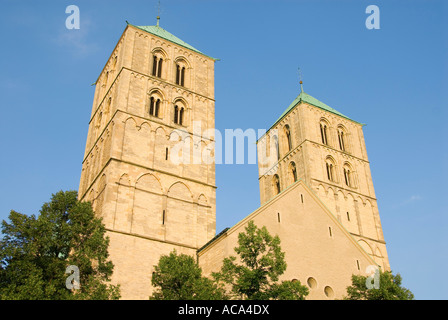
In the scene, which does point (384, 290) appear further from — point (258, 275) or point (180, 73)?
point (180, 73)

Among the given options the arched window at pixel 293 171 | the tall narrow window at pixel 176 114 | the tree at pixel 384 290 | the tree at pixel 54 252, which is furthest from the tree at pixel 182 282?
the arched window at pixel 293 171

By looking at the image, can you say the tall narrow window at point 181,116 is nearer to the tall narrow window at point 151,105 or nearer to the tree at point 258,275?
the tall narrow window at point 151,105

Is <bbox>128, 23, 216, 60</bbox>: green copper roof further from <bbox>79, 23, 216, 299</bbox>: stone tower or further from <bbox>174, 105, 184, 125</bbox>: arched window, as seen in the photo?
<bbox>174, 105, 184, 125</bbox>: arched window

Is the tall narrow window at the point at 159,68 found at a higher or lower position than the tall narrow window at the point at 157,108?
higher

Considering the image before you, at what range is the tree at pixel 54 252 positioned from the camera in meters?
20.4

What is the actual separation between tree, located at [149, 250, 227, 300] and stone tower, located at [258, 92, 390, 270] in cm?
2224

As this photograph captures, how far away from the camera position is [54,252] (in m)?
22.6

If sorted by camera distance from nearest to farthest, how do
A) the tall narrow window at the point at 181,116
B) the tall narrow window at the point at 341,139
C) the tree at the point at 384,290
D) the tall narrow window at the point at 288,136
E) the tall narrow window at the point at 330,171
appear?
the tree at the point at 384,290
the tall narrow window at the point at 181,116
the tall narrow window at the point at 330,171
the tall narrow window at the point at 288,136
the tall narrow window at the point at 341,139

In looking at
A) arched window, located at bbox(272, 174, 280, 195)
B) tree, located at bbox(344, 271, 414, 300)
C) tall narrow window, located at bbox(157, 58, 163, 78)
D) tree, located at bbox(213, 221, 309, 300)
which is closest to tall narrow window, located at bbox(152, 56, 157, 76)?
tall narrow window, located at bbox(157, 58, 163, 78)

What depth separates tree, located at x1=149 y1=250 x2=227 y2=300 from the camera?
2045 cm

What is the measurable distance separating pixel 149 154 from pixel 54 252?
1070 centimetres

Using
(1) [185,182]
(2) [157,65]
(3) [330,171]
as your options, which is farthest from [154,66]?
(3) [330,171]

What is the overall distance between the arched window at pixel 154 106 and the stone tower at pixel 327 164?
14.4 meters
